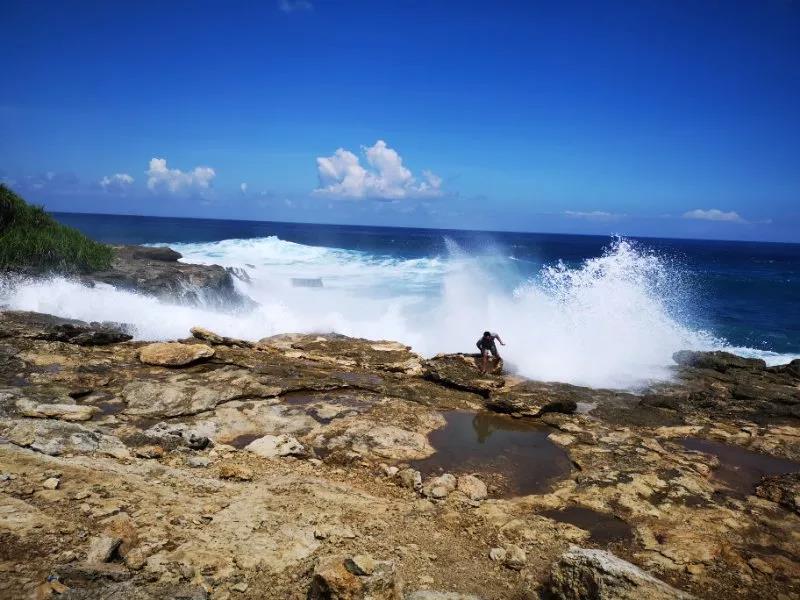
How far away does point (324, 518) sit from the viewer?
4793 mm

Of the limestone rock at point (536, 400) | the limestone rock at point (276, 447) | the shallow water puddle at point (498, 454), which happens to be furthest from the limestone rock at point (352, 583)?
the limestone rock at point (536, 400)

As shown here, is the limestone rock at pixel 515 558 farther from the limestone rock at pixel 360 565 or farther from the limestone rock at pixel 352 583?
the limestone rock at pixel 360 565

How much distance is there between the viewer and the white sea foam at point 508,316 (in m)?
13.1

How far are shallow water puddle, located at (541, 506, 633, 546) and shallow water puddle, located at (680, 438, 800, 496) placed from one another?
243 cm

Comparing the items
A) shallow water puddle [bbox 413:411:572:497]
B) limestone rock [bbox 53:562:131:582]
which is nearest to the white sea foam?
shallow water puddle [bbox 413:411:572:497]

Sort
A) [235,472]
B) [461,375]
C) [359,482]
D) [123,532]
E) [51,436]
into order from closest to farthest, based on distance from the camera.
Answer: [123,532], [51,436], [235,472], [359,482], [461,375]

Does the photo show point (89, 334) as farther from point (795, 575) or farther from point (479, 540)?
point (795, 575)

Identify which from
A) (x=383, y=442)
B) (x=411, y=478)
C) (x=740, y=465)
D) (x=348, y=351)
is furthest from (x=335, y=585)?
(x=348, y=351)

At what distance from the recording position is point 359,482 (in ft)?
19.9

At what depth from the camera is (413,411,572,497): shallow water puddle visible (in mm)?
6578

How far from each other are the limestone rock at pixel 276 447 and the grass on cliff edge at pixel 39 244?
12344 millimetres

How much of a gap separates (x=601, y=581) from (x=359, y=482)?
323cm

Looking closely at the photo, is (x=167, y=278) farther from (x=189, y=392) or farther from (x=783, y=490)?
(x=783, y=490)

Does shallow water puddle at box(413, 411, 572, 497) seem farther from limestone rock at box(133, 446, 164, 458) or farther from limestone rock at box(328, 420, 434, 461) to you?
limestone rock at box(133, 446, 164, 458)
